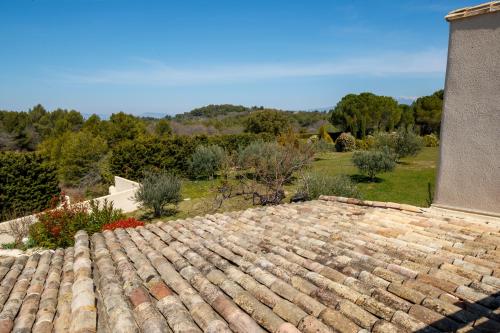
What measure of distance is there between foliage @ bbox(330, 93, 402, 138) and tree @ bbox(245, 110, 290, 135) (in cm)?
906

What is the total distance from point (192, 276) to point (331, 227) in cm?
289

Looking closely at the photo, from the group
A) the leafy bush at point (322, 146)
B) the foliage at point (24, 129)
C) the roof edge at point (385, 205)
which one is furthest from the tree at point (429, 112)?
the foliage at point (24, 129)

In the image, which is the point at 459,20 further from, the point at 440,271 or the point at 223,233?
the point at 223,233

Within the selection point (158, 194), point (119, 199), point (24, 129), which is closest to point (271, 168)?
point (158, 194)

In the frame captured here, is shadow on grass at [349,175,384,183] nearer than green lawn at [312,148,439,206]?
No

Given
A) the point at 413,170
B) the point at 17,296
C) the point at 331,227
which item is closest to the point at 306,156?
the point at 413,170

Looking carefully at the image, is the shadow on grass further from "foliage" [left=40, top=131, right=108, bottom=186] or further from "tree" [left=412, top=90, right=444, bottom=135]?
"tree" [left=412, top=90, right=444, bottom=135]

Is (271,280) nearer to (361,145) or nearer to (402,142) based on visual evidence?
(402,142)

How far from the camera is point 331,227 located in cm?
568

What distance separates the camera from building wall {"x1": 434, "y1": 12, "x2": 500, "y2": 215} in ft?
19.6

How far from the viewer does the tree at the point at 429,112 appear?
47.2 meters

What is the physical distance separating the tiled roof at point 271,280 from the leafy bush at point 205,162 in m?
18.3

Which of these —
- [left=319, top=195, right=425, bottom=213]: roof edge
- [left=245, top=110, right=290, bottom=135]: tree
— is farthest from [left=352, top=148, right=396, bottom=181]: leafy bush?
[left=245, top=110, right=290, bottom=135]: tree

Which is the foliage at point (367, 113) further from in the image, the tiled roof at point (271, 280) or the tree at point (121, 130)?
the tiled roof at point (271, 280)
